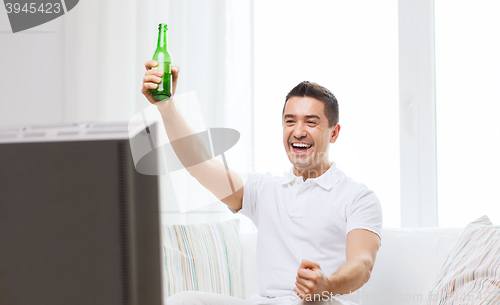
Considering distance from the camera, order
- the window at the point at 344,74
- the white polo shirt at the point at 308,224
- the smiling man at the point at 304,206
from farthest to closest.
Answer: the window at the point at 344,74, the white polo shirt at the point at 308,224, the smiling man at the point at 304,206

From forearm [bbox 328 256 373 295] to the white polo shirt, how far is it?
0.13 metres

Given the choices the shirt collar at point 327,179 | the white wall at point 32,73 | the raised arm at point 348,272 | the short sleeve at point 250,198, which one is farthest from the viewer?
the white wall at point 32,73

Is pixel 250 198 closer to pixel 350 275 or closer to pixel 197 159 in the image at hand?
pixel 197 159

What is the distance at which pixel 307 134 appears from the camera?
1.64 m

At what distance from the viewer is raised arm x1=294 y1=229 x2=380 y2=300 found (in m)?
1.04

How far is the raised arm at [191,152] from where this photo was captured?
146 cm

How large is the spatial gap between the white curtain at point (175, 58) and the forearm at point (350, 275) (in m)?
1.26

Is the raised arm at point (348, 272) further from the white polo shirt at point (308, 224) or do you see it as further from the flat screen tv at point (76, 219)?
the flat screen tv at point (76, 219)

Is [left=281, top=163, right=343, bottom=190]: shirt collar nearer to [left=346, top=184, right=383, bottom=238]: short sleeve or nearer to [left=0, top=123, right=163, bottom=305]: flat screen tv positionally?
[left=346, top=184, right=383, bottom=238]: short sleeve

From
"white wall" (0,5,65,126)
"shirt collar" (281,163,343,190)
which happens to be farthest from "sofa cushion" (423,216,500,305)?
"white wall" (0,5,65,126)

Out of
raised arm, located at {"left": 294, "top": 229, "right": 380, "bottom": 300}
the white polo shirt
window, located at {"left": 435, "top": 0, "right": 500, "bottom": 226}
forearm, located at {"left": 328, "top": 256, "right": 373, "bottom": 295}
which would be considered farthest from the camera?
window, located at {"left": 435, "top": 0, "right": 500, "bottom": 226}

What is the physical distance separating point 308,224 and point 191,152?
473mm

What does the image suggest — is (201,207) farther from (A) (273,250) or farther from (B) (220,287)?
(A) (273,250)

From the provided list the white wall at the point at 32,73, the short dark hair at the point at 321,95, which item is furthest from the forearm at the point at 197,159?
the white wall at the point at 32,73
